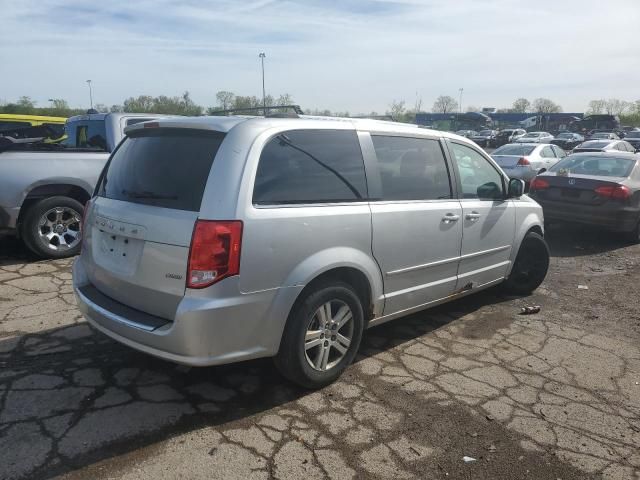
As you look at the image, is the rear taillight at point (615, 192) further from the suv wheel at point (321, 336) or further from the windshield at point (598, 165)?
the suv wheel at point (321, 336)

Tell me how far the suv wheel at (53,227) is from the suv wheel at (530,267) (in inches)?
206

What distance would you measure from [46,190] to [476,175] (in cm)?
497

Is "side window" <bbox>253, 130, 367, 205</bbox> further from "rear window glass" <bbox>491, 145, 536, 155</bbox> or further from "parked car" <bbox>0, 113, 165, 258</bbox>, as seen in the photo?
"rear window glass" <bbox>491, 145, 536, 155</bbox>

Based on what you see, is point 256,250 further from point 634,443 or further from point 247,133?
point 634,443

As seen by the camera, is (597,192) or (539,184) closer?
(597,192)

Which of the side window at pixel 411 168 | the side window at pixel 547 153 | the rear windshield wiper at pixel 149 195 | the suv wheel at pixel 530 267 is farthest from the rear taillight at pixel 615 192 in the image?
the side window at pixel 547 153

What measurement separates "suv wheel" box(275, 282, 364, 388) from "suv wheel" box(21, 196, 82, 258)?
436cm

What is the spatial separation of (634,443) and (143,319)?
297 centimetres

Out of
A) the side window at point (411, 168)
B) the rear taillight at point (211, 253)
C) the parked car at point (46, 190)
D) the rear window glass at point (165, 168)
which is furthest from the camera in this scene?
the parked car at point (46, 190)

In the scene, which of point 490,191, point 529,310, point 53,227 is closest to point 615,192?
point 529,310

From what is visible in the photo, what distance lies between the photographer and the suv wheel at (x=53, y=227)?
623 centimetres

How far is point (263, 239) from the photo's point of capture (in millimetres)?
3010

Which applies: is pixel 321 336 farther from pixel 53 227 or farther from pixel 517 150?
pixel 517 150

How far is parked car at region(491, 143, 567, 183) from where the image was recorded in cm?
1455
